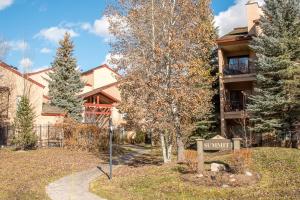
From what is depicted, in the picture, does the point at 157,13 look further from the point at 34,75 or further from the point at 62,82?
the point at 34,75

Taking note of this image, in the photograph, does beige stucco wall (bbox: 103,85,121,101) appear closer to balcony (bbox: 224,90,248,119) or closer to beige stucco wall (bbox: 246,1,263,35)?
balcony (bbox: 224,90,248,119)

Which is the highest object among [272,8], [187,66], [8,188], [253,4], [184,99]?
[253,4]

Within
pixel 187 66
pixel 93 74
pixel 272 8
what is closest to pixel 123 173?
pixel 187 66

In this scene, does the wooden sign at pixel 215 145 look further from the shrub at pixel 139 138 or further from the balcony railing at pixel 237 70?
the shrub at pixel 139 138

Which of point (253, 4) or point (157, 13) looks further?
point (253, 4)

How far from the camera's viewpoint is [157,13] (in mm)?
19875

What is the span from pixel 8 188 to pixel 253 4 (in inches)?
1000

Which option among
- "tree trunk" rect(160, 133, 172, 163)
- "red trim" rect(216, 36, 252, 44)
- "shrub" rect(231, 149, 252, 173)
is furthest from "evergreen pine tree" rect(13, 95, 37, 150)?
"shrub" rect(231, 149, 252, 173)

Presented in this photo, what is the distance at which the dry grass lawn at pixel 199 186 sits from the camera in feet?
40.9

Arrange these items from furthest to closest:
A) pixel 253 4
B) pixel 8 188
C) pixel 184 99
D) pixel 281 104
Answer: pixel 253 4
pixel 281 104
pixel 184 99
pixel 8 188

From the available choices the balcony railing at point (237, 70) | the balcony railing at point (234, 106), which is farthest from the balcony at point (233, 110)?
the balcony railing at point (237, 70)

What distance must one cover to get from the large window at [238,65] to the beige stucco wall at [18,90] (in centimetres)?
1818

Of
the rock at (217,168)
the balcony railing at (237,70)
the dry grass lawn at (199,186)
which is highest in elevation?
the balcony railing at (237,70)

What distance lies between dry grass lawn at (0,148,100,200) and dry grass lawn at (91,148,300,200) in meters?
2.39
